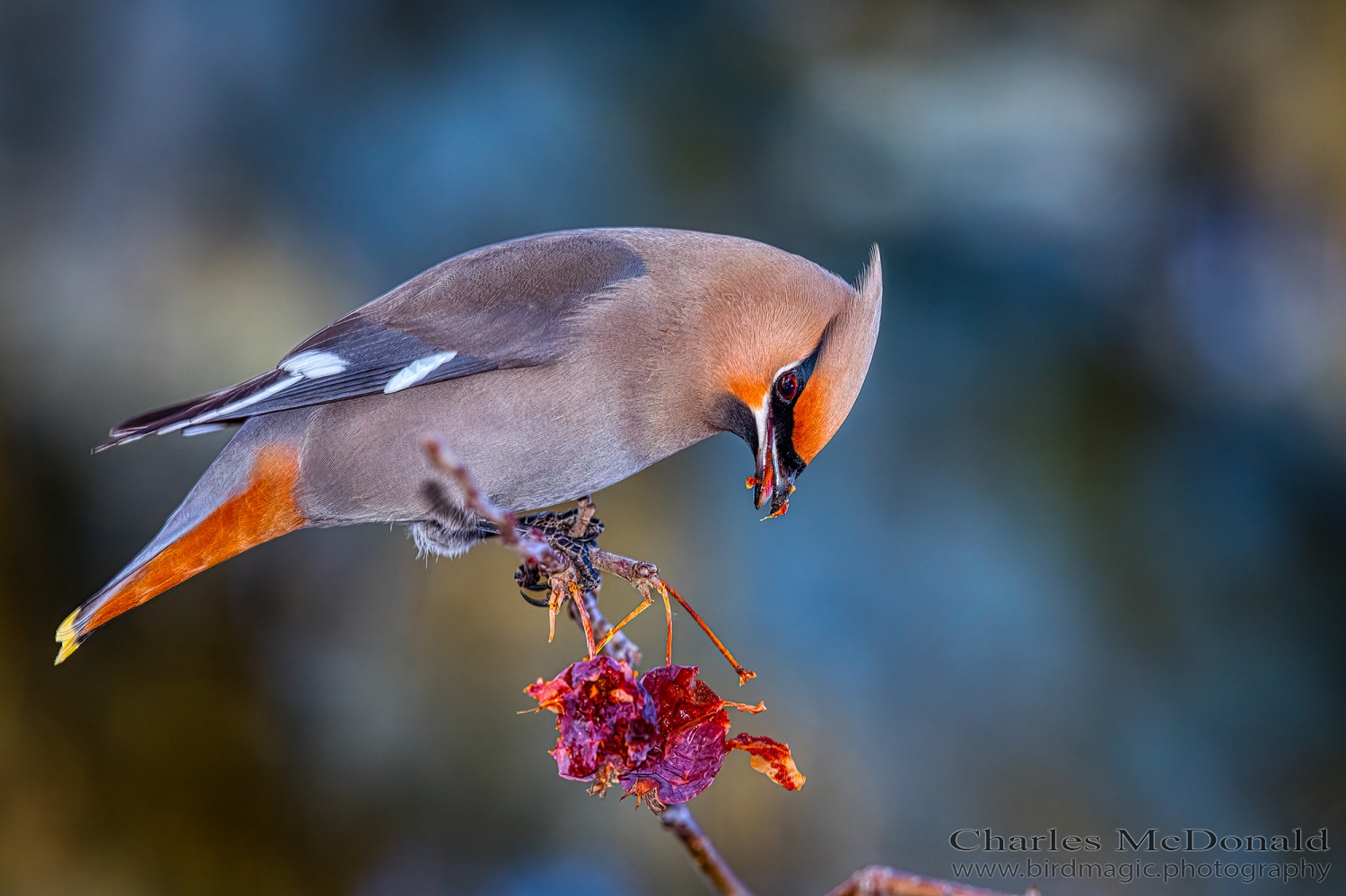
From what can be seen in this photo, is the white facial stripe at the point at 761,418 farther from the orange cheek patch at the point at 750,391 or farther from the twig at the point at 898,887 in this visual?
the twig at the point at 898,887

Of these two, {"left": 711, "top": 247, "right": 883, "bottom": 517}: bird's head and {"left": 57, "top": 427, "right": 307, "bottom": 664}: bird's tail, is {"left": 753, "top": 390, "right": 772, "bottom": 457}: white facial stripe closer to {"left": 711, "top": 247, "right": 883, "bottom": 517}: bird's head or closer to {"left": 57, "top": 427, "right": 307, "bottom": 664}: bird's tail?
{"left": 711, "top": 247, "right": 883, "bottom": 517}: bird's head

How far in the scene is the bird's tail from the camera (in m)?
1.32

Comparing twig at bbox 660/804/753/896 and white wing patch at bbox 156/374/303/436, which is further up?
white wing patch at bbox 156/374/303/436

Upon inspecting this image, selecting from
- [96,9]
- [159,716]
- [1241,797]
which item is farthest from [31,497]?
[1241,797]

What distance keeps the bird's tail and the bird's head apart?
61 centimetres

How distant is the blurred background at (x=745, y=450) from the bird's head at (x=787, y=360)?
900 millimetres

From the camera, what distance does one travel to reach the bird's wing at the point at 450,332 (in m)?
1.38

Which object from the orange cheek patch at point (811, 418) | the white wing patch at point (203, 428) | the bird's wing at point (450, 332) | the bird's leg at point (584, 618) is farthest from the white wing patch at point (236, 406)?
the orange cheek patch at point (811, 418)

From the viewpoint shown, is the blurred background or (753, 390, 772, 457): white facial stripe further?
the blurred background

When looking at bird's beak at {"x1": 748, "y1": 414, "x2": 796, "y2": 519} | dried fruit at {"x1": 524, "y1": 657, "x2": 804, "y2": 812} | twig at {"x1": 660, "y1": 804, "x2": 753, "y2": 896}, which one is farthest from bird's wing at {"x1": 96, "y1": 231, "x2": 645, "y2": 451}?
twig at {"x1": 660, "y1": 804, "x2": 753, "y2": 896}

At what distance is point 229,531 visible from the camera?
1.38 meters

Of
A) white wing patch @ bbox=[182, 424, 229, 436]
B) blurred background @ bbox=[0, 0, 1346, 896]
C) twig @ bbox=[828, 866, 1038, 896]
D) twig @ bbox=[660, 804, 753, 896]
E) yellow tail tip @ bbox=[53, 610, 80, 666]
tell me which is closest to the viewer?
twig @ bbox=[828, 866, 1038, 896]

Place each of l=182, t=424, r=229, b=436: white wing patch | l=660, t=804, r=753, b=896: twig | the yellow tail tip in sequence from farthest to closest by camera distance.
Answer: l=182, t=424, r=229, b=436: white wing patch, the yellow tail tip, l=660, t=804, r=753, b=896: twig

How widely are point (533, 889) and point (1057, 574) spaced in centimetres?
134
